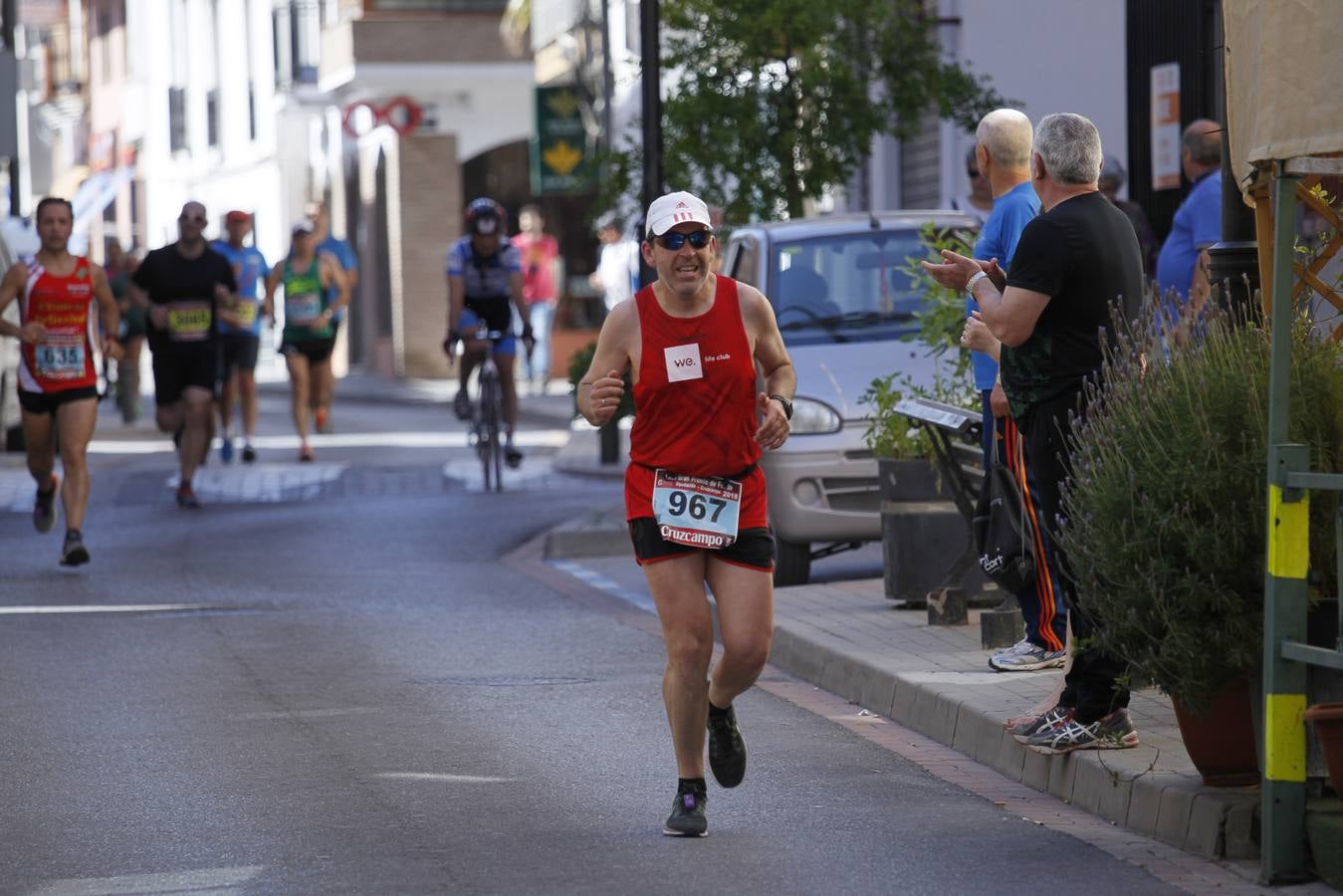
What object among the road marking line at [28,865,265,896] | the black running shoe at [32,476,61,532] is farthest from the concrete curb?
the black running shoe at [32,476,61,532]

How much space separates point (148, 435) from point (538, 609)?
1445 centimetres

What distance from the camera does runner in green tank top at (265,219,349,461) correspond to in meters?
22.0

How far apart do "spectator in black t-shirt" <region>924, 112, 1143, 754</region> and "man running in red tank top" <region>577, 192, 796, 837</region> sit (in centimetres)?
89

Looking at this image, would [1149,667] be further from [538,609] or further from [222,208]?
[222,208]

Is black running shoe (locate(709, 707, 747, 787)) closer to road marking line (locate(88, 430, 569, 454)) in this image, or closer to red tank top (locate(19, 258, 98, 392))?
red tank top (locate(19, 258, 98, 392))

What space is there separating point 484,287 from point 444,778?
11.3 metres

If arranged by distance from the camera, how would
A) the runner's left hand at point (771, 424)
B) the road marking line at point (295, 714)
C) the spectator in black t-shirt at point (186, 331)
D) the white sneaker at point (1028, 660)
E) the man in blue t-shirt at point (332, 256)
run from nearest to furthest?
the runner's left hand at point (771, 424) → the road marking line at point (295, 714) → the white sneaker at point (1028, 660) → the spectator in black t-shirt at point (186, 331) → the man in blue t-shirt at point (332, 256)

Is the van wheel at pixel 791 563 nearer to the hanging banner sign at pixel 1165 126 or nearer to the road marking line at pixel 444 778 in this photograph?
the road marking line at pixel 444 778

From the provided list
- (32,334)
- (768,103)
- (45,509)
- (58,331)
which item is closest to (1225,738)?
(32,334)

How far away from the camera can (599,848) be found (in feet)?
23.1

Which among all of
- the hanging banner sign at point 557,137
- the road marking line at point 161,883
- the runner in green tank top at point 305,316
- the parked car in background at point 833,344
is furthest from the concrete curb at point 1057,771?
the hanging banner sign at point 557,137

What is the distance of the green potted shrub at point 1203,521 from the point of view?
6.61 meters

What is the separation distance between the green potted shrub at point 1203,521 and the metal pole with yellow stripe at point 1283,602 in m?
0.20

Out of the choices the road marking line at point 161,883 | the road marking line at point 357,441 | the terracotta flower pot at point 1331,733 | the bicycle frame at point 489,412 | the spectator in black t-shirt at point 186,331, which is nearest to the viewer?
the terracotta flower pot at point 1331,733
